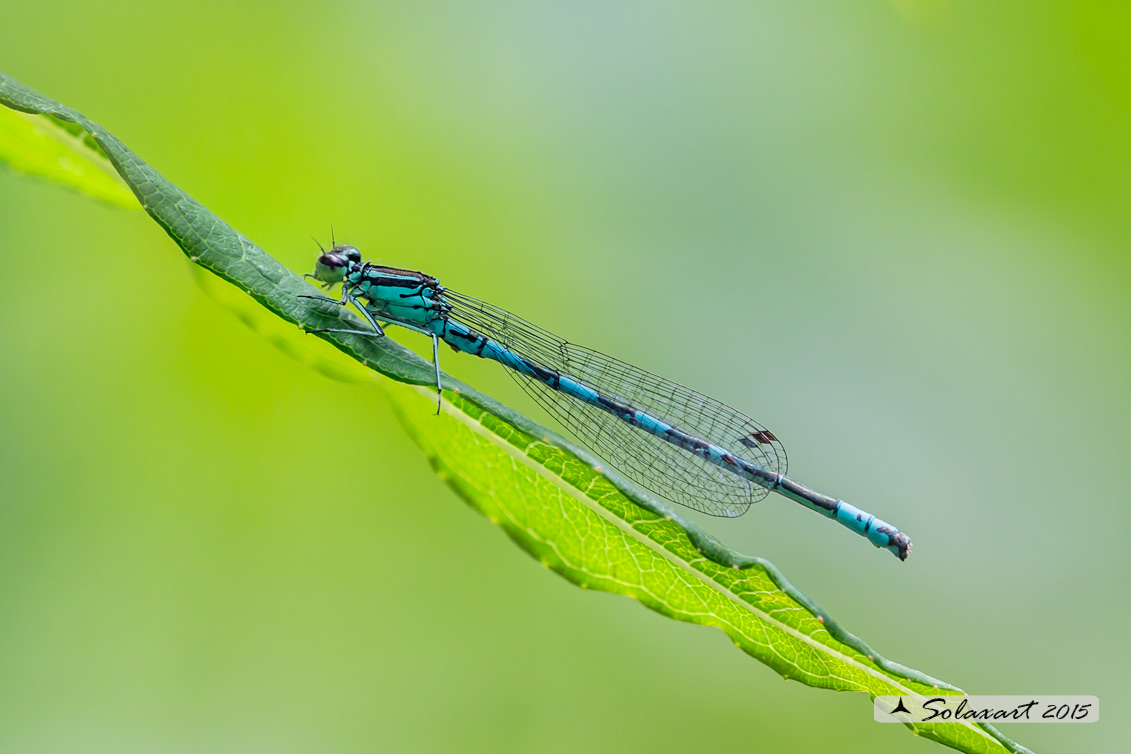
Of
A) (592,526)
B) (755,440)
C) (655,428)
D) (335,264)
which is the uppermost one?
(755,440)

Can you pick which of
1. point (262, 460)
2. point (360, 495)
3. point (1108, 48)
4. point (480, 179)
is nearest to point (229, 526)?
point (262, 460)

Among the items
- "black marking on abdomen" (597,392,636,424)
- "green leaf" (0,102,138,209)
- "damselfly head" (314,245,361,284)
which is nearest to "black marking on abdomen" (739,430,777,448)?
"black marking on abdomen" (597,392,636,424)

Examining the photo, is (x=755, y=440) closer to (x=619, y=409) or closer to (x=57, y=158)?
(x=619, y=409)

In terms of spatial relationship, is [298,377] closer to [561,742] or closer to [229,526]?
[229,526]

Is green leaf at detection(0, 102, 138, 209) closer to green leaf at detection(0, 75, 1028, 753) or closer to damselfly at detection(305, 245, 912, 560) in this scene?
green leaf at detection(0, 75, 1028, 753)

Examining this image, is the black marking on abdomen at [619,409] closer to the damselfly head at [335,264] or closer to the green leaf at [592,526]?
the damselfly head at [335,264]

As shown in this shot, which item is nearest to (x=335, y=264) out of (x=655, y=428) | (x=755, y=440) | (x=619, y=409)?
(x=619, y=409)

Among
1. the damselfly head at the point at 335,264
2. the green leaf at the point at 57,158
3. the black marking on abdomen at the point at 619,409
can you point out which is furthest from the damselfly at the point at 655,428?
the green leaf at the point at 57,158
